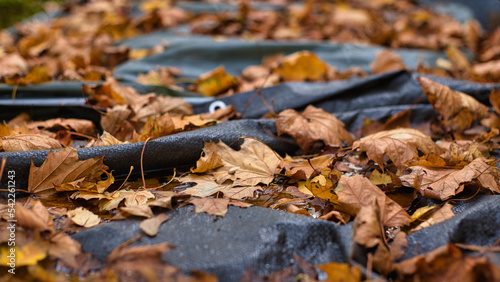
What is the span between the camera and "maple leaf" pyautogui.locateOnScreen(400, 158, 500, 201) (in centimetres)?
110

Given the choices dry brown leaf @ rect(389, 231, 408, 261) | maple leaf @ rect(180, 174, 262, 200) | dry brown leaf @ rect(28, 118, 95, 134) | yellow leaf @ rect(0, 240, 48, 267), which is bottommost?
dry brown leaf @ rect(28, 118, 95, 134)

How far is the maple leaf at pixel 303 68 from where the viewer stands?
2146 millimetres

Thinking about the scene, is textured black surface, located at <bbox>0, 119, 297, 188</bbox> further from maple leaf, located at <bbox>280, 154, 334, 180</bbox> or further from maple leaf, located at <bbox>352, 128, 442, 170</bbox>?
maple leaf, located at <bbox>352, 128, 442, 170</bbox>

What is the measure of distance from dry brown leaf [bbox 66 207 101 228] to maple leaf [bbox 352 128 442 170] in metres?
0.89

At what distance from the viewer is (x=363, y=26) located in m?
3.49

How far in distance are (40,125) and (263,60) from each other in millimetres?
1447

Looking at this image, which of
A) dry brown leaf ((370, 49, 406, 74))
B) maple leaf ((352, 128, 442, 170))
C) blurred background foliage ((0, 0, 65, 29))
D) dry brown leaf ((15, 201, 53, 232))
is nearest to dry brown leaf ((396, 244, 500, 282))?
maple leaf ((352, 128, 442, 170))

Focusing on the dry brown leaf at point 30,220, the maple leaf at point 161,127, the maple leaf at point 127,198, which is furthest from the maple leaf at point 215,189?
the dry brown leaf at point 30,220

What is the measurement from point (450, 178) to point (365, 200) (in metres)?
0.32

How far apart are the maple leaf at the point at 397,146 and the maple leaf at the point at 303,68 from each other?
920 mm

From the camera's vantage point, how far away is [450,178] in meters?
1.15

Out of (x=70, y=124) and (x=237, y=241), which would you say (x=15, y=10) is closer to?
(x=70, y=124)

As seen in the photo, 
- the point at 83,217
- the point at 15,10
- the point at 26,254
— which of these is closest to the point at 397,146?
the point at 83,217

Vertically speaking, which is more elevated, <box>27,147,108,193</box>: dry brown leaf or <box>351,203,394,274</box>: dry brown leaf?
<box>351,203,394,274</box>: dry brown leaf
